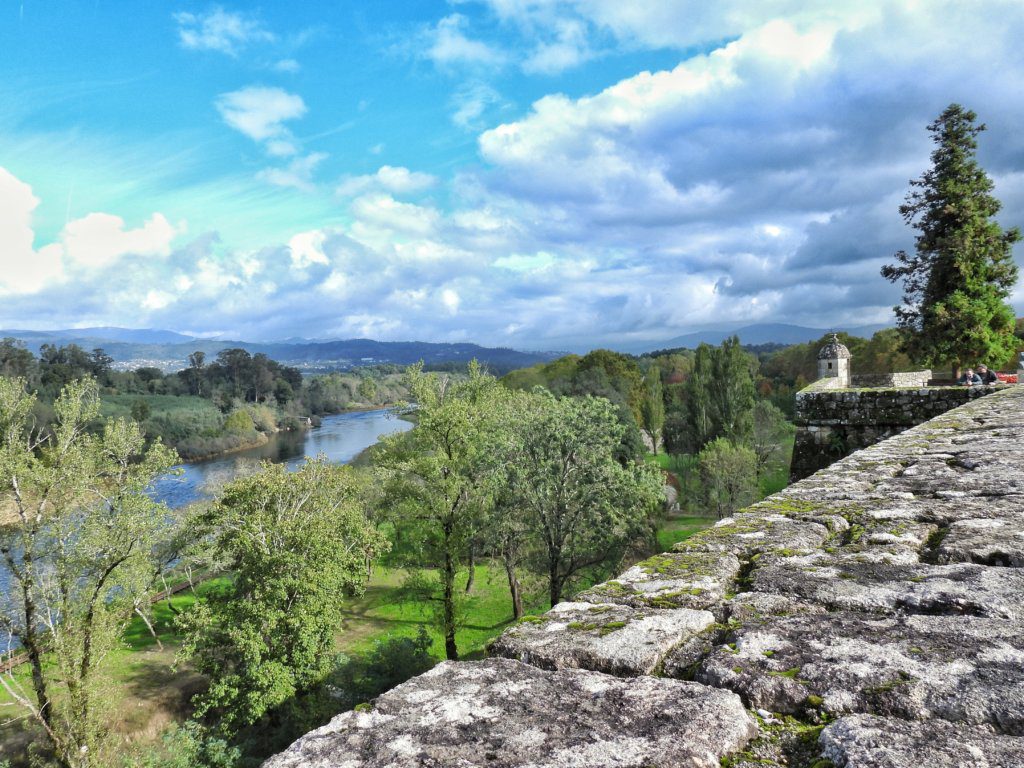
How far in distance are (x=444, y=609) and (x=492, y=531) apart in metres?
3.81

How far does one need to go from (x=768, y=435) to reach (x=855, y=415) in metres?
39.4

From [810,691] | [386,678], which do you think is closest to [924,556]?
[810,691]

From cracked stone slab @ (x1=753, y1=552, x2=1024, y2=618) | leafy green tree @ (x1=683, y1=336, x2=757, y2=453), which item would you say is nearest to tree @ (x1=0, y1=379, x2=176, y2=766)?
cracked stone slab @ (x1=753, y1=552, x2=1024, y2=618)

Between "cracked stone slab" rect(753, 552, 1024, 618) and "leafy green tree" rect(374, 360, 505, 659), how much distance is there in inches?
738

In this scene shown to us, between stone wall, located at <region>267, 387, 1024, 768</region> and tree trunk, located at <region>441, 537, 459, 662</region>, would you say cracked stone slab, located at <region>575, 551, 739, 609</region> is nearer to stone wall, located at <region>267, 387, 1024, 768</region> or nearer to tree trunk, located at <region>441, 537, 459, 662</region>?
stone wall, located at <region>267, 387, 1024, 768</region>

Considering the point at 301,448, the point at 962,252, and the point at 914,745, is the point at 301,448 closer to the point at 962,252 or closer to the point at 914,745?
the point at 962,252

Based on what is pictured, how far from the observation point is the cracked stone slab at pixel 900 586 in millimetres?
2230

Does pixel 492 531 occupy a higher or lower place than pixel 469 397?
lower

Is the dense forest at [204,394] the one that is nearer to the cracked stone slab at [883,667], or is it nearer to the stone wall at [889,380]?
the stone wall at [889,380]

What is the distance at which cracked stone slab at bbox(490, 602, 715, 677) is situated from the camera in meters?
2.15

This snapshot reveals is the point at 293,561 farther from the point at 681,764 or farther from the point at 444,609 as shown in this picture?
the point at 681,764

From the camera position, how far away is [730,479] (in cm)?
3631

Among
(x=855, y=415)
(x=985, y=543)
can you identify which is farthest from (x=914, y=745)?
(x=855, y=415)

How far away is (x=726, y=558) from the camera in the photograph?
321cm
